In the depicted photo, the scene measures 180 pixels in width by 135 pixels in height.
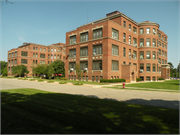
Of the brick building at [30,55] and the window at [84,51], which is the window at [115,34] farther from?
the brick building at [30,55]

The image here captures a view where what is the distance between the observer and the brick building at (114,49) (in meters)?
36.1

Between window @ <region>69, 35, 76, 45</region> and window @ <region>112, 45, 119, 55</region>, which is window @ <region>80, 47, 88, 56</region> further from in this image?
window @ <region>112, 45, 119, 55</region>

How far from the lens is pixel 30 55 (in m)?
76.0

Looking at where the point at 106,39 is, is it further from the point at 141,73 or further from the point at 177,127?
the point at 177,127

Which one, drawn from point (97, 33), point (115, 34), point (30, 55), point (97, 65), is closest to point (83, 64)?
point (97, 65)

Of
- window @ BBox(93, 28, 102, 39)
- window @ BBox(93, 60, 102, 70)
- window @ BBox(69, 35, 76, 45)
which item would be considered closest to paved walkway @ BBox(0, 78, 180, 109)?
window @ BBox(93, 60, 102, 70)

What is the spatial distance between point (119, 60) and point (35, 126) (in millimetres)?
35829

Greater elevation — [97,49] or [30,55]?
[30,55]

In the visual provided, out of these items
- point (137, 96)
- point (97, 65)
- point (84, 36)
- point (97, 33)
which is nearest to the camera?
point (137, 96)

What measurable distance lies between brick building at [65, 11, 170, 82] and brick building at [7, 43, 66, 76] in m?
33.9

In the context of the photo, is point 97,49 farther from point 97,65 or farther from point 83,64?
point 83,64

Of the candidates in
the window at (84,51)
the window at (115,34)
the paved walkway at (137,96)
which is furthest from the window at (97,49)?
the paved walkway at (137,96)

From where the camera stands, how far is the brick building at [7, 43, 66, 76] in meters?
72.9

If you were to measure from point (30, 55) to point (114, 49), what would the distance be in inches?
2210
